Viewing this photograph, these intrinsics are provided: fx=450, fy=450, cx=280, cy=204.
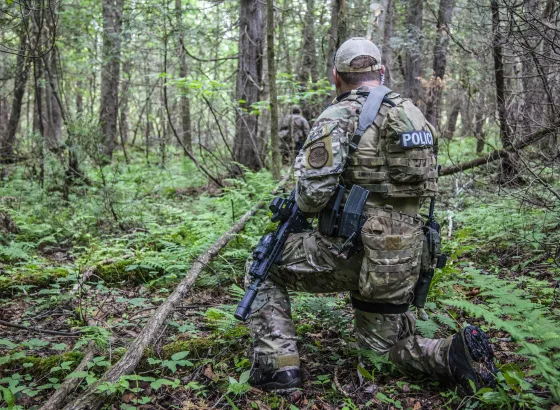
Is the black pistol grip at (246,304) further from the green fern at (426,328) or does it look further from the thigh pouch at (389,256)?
the green fern at (426,328)

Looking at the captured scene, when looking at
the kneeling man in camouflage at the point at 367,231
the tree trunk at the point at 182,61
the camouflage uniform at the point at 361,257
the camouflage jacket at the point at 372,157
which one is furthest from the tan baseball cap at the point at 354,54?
the tree trunk at the point at 182,61

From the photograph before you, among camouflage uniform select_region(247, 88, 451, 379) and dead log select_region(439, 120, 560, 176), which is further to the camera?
dead log select_region(439, 120, 560, 176)

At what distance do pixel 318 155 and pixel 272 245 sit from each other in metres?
0.75

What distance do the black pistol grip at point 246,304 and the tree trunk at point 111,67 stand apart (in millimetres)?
10151

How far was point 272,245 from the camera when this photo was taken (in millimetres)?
3297

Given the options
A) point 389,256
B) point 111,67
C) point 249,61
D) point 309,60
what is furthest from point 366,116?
point 309,60

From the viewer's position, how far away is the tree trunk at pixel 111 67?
39.4 feet

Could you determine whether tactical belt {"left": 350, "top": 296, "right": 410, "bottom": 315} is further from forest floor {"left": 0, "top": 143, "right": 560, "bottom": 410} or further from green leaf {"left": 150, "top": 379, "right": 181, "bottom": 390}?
green leaf {"left": 150, "top": 379, "right": 181, "bottom": 390}

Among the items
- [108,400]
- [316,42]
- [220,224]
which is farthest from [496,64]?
[316,42]

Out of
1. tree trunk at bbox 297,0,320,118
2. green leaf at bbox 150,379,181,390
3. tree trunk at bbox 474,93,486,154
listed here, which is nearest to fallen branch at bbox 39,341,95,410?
green leaf at bbox 150,379,181,390

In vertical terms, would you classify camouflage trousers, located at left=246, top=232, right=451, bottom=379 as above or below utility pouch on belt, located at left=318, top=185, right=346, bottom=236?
below

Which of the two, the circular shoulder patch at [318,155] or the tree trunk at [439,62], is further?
the tree trunk at [439,62]

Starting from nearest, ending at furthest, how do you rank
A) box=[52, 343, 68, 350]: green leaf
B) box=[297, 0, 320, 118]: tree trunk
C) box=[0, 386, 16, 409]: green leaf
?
box=[0, 386, 16, 409]: green leaf → box=[52, 343, 68, 350]: green leaf → box=[297, 0, 320, 118]: tree trunk

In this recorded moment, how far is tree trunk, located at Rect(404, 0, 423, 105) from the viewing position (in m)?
11.9
